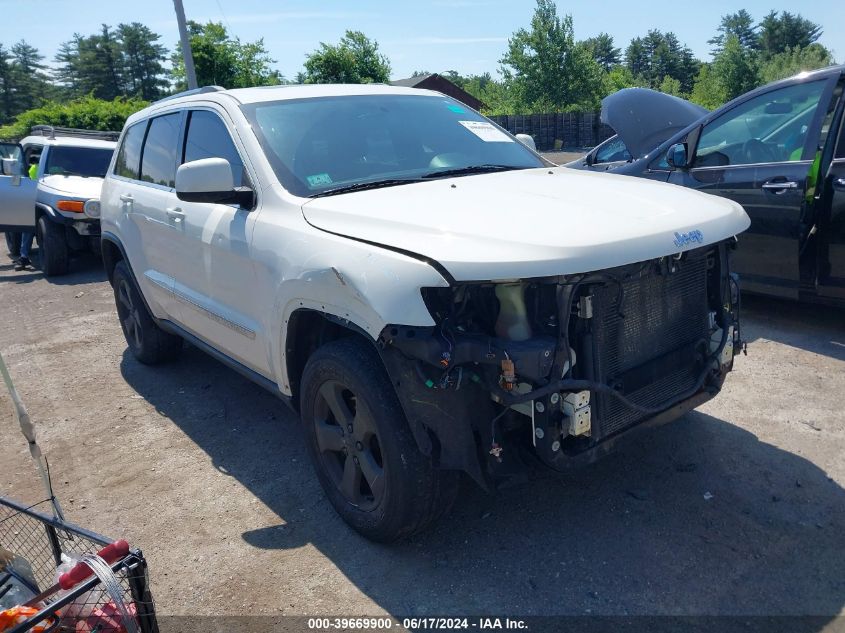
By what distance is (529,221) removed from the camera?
2.68 m

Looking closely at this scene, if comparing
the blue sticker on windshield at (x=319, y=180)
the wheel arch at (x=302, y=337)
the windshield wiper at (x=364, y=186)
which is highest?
the blue sticker on windshield at (x=319, y=180)

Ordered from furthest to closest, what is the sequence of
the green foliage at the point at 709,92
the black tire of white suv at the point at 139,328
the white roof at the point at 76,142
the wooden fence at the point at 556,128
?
1. the green foliage at the point at 709,92
2. the wooden fence at the point at 556,128
3. the white roof at the point at 76,142
4. the black tire of white suv at the point at 139,328

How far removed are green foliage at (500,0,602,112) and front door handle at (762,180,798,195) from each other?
40.3 meters

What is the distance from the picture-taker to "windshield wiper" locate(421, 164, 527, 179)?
360 centimetres

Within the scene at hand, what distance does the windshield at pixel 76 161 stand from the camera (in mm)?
10789

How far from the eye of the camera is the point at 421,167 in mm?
3658

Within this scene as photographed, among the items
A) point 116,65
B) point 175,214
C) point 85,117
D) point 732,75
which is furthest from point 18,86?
point 175,214

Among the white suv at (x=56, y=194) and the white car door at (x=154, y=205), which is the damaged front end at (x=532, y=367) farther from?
the white suv at (x=56, y=194)

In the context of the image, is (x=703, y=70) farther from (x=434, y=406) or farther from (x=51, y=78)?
(x=51, y=78)

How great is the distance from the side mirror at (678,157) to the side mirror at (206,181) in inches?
152

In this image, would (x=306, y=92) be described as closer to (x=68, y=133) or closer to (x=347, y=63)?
(x=68, y=133)

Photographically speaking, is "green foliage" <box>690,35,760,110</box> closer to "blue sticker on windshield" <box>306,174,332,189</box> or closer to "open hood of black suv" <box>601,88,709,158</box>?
"open hood of black suv" <box>601,88,709,158</box>

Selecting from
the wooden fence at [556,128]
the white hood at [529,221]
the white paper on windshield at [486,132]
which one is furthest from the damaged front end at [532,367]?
the wooden fence at [556,128]

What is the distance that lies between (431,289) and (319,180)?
1.17 meters
